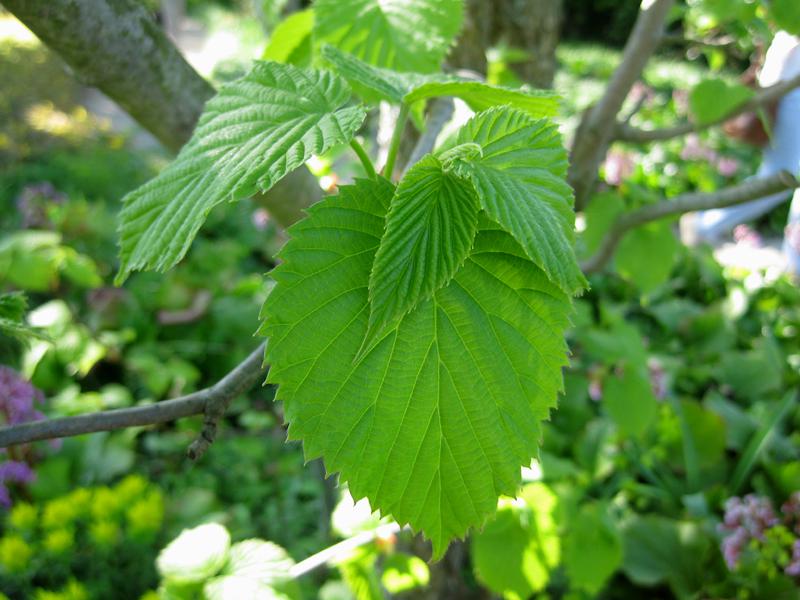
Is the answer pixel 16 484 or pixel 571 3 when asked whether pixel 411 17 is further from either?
pixel 571 3

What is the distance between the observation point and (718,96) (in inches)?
58.4

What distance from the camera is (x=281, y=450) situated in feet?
9.39

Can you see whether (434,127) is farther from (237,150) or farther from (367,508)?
(367,508)

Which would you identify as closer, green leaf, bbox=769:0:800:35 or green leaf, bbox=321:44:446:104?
green leaf, bbox=321:44:446:104

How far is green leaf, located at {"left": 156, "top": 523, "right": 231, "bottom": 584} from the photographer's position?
1.07 meters

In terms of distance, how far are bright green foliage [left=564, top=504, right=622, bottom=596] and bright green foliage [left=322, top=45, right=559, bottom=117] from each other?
1336 mm

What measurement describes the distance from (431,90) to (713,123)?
117cm

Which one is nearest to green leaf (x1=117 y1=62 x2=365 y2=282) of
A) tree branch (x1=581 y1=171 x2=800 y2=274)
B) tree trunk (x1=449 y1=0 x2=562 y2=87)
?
tree branch (x1=581 y1=171 x2=800 y2=274)

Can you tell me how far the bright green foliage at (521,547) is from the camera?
4.53 ft

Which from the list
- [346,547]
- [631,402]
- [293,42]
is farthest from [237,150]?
[631,402]

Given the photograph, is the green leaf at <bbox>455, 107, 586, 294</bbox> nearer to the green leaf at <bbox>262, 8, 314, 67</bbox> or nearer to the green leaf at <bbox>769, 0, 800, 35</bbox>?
the green leaf at <bbox>262, 8, 314, 67</bbox>

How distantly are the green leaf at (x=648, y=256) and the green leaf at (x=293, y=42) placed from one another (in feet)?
3.28

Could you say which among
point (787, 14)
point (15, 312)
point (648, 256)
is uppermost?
point (787, 14)

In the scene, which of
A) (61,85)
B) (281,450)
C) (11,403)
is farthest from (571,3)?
(11,403)
